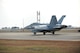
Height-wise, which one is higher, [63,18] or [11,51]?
[63,18]

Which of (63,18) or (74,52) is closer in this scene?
(74,52)

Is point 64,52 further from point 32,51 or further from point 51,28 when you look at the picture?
point 51,28

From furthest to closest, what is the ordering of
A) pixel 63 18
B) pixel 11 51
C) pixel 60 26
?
pixel 63 18, pixel 60 26, pixel 11 51

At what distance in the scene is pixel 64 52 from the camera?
1299cm

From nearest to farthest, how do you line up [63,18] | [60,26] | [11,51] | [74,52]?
[74,52] → [11,51] → [60,26] → [63,18]

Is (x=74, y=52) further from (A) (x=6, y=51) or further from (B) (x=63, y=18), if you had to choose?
(B) (x=63, y=18)

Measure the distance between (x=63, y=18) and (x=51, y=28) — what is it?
420cm

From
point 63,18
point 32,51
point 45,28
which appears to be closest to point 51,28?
point 45,28

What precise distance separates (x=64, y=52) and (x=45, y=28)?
78.6 ft

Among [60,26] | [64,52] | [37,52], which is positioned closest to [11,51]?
[37,52]

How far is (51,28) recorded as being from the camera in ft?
122

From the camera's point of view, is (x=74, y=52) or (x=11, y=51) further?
(x=11, y=51)

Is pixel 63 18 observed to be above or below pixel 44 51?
above

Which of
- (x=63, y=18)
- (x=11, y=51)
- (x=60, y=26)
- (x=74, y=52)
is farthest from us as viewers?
(x=63, y=18)
